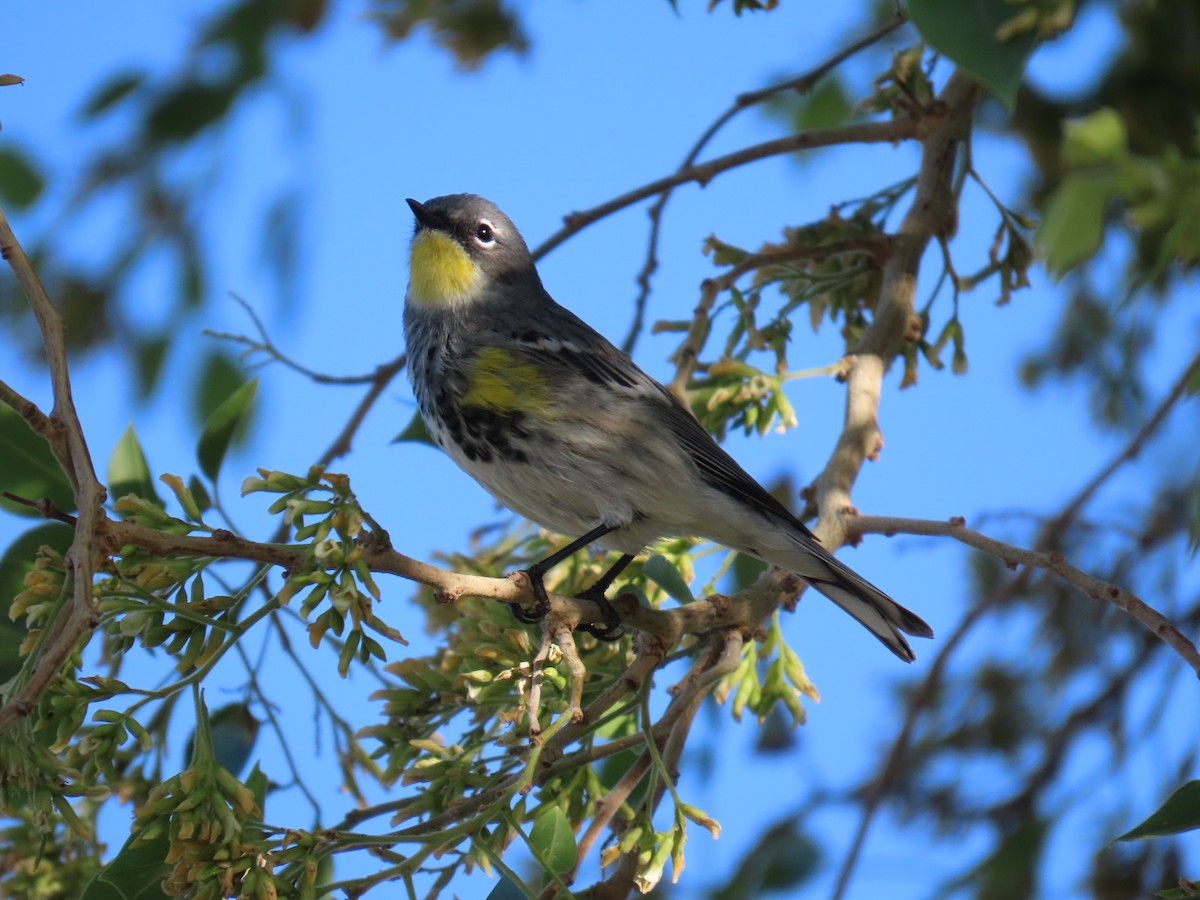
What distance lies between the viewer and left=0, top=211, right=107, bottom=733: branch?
1586 millimetres

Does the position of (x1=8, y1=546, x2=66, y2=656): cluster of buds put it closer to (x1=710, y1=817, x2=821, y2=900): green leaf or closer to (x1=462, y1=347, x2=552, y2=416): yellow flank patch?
(x1=462, y1=347, x2=552, y2=416): yellow flank patch

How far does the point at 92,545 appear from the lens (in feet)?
5.47

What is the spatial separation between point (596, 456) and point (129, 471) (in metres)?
1.13

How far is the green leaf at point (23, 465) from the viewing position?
2.82 m

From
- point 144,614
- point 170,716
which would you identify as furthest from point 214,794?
point 170,716

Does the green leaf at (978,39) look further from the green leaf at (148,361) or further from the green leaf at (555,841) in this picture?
the green leaf at (148,361)

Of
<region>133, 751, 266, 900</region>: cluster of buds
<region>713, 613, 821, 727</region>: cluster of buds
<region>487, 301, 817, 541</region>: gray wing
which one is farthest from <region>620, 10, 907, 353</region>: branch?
<region>133, 751, 266, 900</region>: cluster of buds

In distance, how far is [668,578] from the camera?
282 cm

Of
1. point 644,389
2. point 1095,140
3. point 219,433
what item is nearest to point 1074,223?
point 1095,140

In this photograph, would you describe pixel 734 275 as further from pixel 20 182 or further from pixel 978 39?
pixel 20 182

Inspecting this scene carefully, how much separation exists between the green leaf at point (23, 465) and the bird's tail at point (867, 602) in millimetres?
1717

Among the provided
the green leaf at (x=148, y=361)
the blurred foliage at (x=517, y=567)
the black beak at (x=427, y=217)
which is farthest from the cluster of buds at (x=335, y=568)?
the black beak at (x=427, y=217)

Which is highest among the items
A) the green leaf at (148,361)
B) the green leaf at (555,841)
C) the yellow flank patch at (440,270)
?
the yellow flank patch at (440,270)

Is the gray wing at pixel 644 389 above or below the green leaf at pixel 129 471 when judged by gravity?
above
